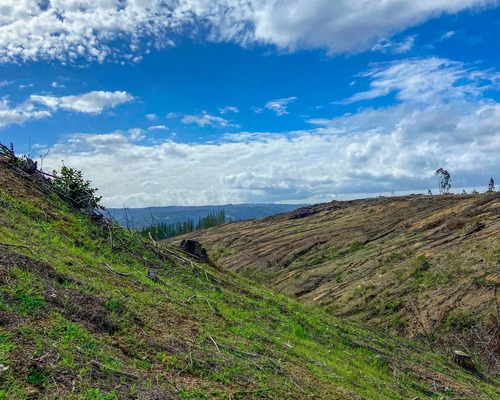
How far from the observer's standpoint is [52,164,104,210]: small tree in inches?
541

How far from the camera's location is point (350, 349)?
11742 mm

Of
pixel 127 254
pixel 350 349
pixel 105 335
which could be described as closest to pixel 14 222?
pixel 127 254

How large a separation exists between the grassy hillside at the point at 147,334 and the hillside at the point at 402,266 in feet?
23.0

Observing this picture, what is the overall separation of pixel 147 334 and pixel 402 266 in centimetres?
2589

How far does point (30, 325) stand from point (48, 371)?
0.95 m

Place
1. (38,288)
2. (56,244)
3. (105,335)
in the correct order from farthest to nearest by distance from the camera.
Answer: (56,244), (38,288), (105,335)

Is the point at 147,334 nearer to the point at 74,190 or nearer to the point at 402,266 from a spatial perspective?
the point at 74,190

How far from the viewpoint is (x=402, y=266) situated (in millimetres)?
28688

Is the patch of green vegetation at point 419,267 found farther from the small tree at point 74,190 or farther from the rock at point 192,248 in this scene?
the small tree at point 74,190

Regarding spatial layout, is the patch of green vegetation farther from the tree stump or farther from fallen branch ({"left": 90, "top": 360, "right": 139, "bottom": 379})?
fallen branch ({"left": 90, "top": 360, "right": 139, "bottom": 379})

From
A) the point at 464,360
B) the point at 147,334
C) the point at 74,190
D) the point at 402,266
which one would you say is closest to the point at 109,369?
the point at 147,334

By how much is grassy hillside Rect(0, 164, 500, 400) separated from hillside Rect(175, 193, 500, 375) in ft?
23.0

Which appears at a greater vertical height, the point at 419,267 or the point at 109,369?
the point at 109,369

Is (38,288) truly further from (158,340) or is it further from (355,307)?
(355,307)
